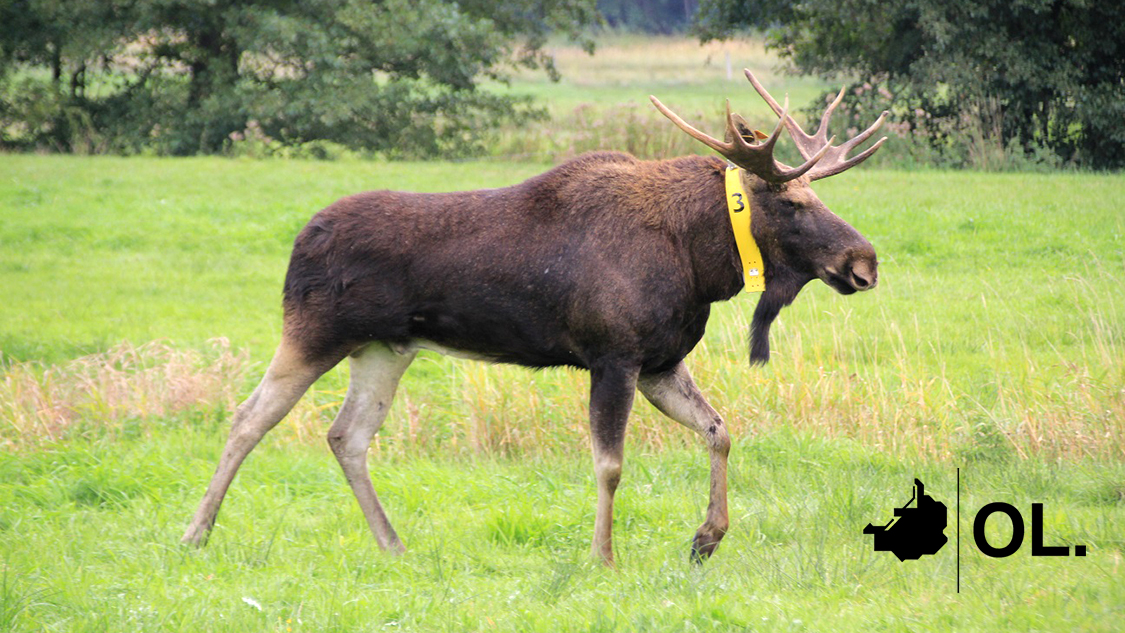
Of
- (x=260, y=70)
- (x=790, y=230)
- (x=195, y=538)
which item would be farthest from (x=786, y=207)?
(x=260, y=70)

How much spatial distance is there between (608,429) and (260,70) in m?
22.9

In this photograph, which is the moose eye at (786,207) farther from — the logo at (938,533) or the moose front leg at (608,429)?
the logo at (938,533)

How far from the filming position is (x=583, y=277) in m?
6.03

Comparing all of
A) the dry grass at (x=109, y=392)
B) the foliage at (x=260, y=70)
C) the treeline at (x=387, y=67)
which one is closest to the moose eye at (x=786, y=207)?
the dry grass at (x=109, y=392)

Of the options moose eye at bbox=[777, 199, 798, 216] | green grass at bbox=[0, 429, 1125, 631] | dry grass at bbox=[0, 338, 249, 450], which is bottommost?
dry grass at bbox=[0, 338, 249, 450]

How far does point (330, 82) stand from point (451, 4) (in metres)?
3.27

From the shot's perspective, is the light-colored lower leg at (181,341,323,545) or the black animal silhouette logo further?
the light-colored lower leg at (181,341,323,545)

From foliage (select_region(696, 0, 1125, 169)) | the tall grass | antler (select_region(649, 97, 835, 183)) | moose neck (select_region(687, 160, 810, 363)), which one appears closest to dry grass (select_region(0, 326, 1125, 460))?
the tall grass

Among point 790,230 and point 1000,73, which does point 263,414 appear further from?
point 1000,73

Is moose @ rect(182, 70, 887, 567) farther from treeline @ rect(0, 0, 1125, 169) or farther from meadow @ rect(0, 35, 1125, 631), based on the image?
treeline @ rect(0, 0, 1125, 169)

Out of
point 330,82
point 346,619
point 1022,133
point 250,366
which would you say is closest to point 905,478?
point 346,619

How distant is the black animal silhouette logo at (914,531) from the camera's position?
5.82 meters

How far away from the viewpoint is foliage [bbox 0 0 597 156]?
2536cm

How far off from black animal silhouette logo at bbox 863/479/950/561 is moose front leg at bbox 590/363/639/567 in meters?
1.32
